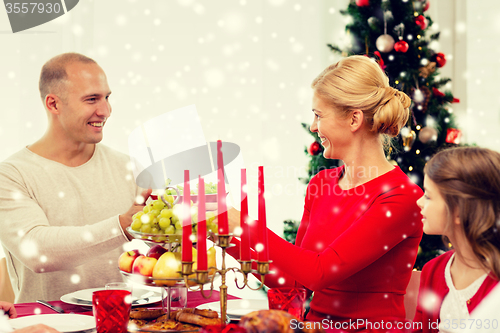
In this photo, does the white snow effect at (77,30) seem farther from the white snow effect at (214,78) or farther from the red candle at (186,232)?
the red candle at (186,232)

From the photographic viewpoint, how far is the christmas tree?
9.12ft

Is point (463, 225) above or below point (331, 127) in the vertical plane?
below

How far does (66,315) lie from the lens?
1.11 metres

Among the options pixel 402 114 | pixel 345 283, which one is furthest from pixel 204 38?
pixel 345 283

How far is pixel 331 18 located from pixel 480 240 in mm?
2711

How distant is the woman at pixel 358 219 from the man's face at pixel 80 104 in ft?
3.12

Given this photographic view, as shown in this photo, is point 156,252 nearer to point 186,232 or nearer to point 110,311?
point 110,311

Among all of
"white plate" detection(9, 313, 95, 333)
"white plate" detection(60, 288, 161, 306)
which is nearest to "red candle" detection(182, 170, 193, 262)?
"white plate" detection(9, 313, 95, 333)

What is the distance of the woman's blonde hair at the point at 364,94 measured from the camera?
1424 millimetres

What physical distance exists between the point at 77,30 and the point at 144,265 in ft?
7.43

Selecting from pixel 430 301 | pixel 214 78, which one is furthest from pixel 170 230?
pixel 214 78

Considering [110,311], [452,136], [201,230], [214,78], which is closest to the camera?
[201,230]

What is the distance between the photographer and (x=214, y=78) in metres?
3.11

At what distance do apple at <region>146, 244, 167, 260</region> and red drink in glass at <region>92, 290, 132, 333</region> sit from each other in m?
0.11
